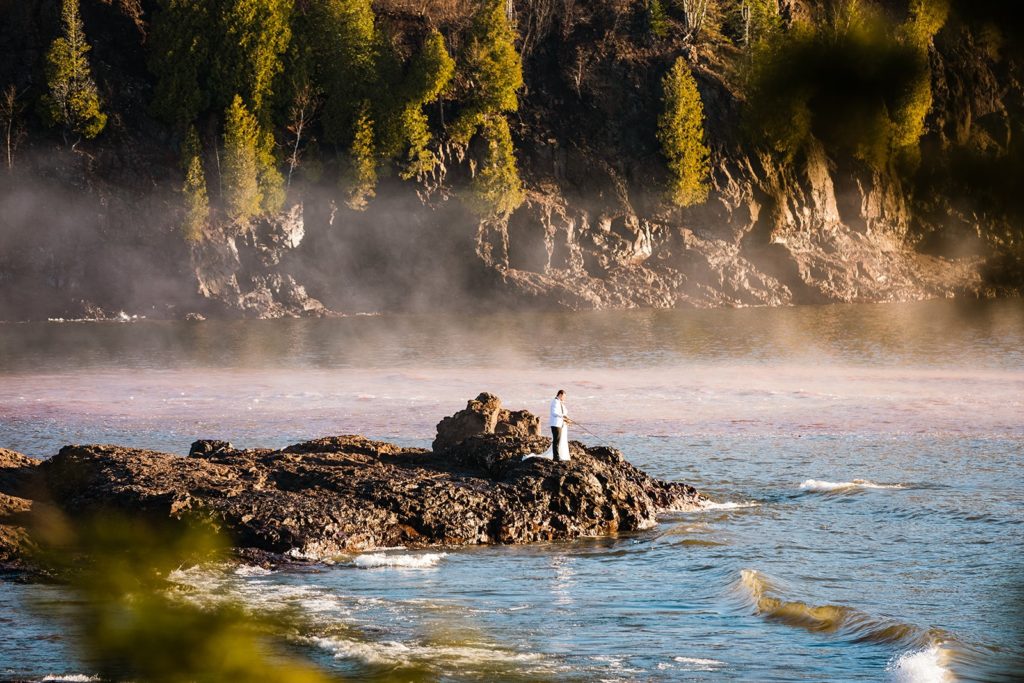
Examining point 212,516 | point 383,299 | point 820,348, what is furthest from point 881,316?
point 212,516

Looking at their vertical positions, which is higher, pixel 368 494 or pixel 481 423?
pixel 481 423

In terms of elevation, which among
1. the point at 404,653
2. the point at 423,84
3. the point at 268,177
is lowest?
the point at 404,653

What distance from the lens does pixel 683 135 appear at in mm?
114375

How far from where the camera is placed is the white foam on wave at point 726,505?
32.7 m

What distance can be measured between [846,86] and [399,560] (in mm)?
22894

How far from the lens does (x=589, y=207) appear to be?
11631cm

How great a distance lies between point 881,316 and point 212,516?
8467cm

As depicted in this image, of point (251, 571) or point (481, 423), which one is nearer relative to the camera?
point (251, 571)

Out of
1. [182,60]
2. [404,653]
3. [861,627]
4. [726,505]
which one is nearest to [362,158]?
[182,60]

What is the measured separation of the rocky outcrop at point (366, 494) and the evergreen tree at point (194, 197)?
73642mm

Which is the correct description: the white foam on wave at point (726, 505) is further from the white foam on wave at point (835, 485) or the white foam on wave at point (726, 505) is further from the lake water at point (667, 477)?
the white foam on wave at point (835, 485)

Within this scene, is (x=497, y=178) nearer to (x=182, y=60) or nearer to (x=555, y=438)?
(x=182, y=60)

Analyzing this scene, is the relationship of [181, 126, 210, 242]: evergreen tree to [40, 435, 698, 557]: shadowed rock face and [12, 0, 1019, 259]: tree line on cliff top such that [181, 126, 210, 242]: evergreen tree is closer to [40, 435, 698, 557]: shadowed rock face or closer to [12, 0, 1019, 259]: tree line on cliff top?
[12, 0, 1019, 259]: tree line on cliff top

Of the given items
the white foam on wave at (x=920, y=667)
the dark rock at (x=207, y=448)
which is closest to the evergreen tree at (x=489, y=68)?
the dark rock at (x=207, y=448)
